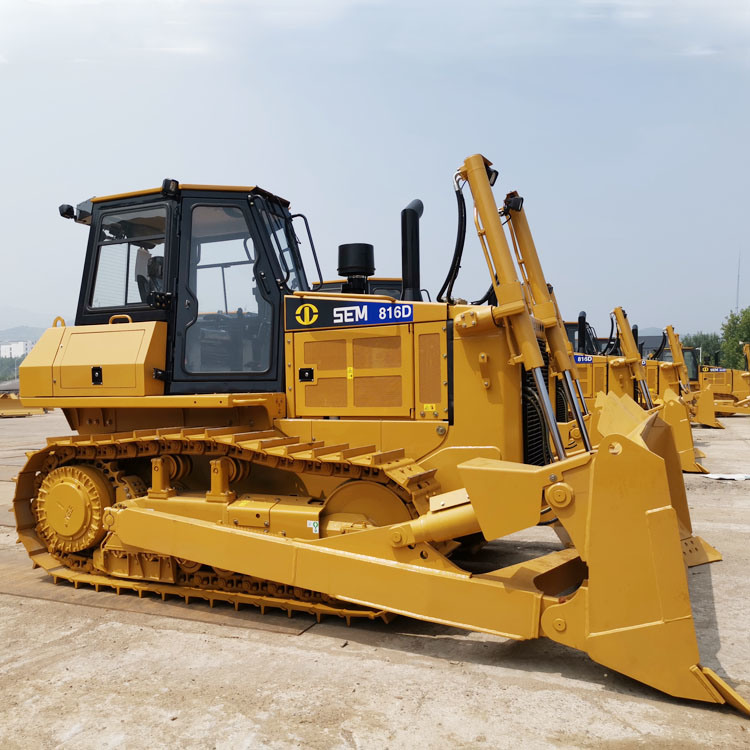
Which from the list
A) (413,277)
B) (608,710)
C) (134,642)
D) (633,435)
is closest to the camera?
(608,710)

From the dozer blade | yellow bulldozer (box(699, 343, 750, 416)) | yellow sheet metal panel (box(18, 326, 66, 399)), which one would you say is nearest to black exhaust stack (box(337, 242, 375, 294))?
the dozer blade

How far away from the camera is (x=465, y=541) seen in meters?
5.80

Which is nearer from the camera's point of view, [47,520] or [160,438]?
[160,438]

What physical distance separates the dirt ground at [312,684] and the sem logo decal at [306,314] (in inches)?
89.2

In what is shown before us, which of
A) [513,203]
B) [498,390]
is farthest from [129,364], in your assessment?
[513,203]

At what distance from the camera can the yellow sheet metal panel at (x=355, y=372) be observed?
5.25m

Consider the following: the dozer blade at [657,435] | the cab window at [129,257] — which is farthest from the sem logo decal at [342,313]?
the dozer blade at [657,435]

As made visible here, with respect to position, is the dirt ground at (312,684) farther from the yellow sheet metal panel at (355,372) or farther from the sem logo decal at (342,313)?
the sem logo decal at (342,313)

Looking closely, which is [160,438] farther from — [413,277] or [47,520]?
[413,277]

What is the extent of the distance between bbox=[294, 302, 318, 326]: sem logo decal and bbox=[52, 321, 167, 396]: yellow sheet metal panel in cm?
119

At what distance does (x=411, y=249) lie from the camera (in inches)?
221

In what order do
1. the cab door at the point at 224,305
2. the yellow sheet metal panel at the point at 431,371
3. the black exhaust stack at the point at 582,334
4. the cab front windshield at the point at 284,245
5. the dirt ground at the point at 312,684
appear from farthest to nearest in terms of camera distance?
the black exhaust stack at the point at 582,334 < the cab front windshield at the point at 284,245 < the cab door at the point at 224,305 < the yellow sheet metal panel at the point at 431,371 < the dirt ground at the point at 312,684

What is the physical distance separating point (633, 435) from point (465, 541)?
210 cm

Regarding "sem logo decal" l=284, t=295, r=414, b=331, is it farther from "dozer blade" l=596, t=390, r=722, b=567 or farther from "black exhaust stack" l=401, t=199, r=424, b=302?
"dozer blade" l=596, t=390, r=722, b=567
